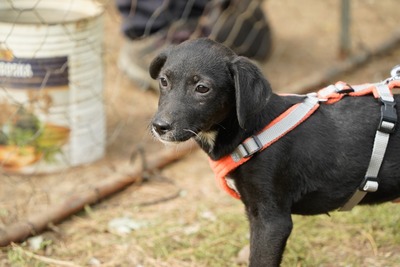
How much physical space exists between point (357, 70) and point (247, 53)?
3.02 feet

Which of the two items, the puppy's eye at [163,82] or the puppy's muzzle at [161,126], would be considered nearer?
the puppy's muzzle at [161,126]

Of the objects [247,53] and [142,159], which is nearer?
[142,159]

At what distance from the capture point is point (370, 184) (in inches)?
100

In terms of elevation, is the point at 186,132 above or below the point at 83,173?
above

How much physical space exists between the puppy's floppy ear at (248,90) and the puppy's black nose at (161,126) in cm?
26

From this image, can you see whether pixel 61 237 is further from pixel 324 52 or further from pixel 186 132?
pixel 324 52

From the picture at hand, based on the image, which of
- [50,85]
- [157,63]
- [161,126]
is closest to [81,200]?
[50,85]

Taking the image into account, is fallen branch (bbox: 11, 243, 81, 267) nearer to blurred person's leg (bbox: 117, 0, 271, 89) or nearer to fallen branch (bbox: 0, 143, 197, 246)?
fallen branch (bbox: 0, 143, 197, 246)

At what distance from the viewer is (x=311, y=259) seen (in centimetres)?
311

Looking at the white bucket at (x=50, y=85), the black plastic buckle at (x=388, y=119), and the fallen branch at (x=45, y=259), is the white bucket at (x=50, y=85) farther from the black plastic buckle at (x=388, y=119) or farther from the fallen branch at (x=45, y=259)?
the black plastic buckle at (x=388, y=119)

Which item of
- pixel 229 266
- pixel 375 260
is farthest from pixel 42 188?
pixel 375 260

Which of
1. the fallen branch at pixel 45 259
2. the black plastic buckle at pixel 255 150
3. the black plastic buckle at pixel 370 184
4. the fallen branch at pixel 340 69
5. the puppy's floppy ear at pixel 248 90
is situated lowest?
the fallen branch at pixel 340 69

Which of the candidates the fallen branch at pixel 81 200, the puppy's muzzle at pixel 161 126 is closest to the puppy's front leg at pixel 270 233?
the puppy's muzzle at pixel 161 126

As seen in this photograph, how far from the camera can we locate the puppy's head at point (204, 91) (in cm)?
246
